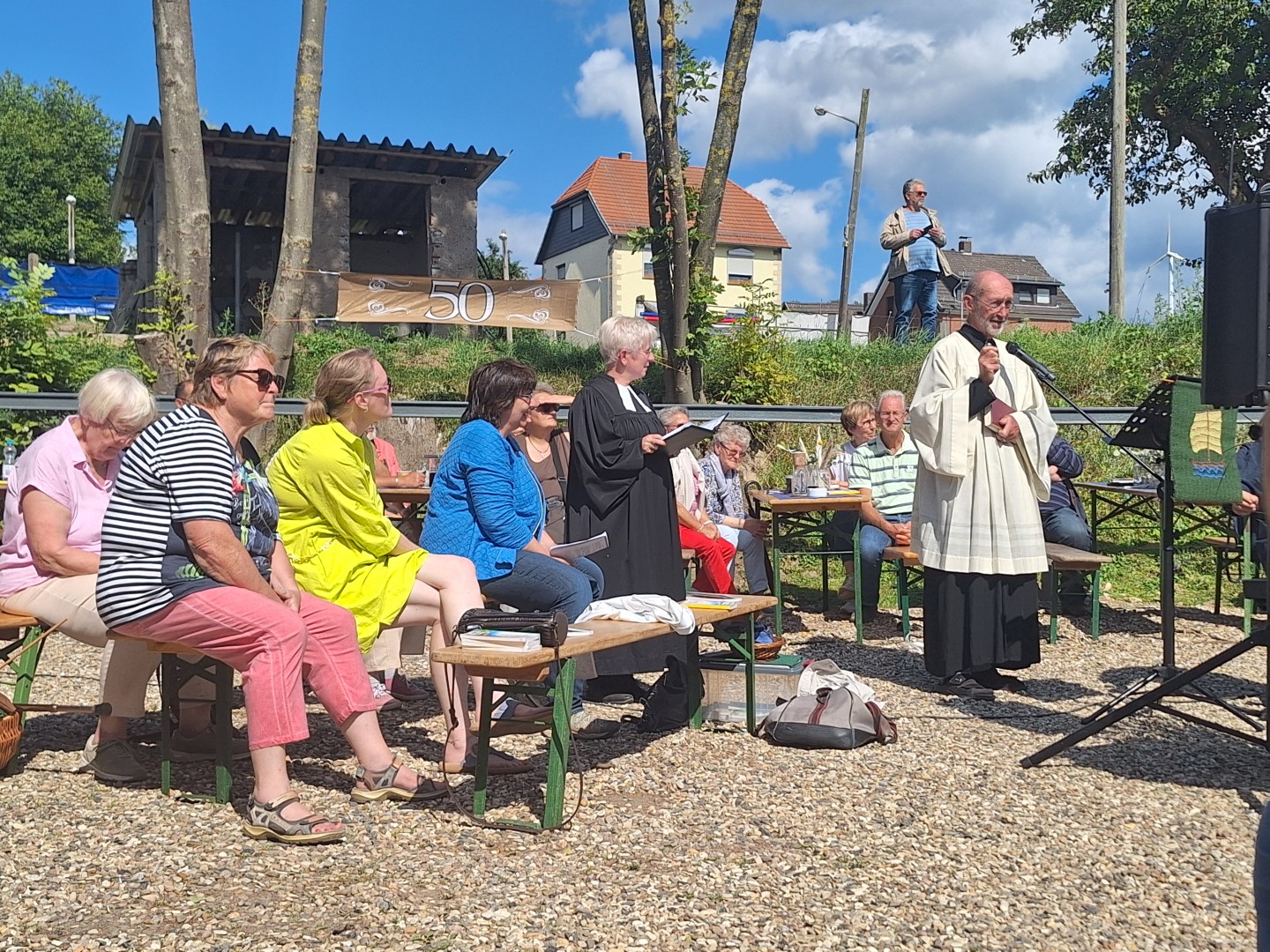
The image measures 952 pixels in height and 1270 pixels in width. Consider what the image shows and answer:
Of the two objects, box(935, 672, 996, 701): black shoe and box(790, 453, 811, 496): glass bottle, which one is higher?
box(790, 453, 811, 496): glass bottle

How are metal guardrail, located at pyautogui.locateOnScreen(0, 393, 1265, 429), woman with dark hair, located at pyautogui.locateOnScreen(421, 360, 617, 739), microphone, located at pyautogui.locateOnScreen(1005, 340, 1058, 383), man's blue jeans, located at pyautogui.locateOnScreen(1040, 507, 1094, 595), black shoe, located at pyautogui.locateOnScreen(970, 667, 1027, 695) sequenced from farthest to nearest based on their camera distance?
metal guardrail, located at pyautogui.locateOnScreen(0, 393, 1265, 429)
man's blue jeans, located at pyautogui.locateOnScreen(1040, 507, 1094, 595)
black shoe, located at pyautogui.locateOnScreen(970, 667, 1027, 695)
microphone, located at pyautogui.locateOnScreen(1005, 340, 1058, 383)
woman with dark hair, located at pyautogui.locateOnScreen(421, 360, 617, 739)

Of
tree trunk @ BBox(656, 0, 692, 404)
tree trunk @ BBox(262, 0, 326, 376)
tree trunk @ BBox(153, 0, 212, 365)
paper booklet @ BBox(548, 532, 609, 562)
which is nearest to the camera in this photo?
paper booklet @ BBox(548, 532, 609, 562)

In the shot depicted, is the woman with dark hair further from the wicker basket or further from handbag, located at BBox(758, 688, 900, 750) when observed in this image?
the wicker basket

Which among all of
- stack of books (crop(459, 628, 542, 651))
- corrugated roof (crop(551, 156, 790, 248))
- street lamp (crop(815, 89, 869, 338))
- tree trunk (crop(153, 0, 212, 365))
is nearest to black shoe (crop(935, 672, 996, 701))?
stack of books (crop(459, 628, 542, 651))

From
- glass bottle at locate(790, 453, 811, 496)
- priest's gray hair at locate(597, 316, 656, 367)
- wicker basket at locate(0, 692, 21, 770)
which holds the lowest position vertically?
wicker basket at locate(0, 692, 21, 770)

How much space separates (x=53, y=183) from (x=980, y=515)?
186 feet

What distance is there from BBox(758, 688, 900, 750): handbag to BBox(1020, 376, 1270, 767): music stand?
64 cm

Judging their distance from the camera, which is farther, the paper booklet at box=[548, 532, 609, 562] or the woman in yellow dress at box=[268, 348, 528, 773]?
the paper booklet at box=[548, 532, 609, 562]

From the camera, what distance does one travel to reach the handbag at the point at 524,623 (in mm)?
4191

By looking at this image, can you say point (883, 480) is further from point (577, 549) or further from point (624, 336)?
point (577, 549)

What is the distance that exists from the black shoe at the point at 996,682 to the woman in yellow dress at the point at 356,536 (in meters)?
2.87

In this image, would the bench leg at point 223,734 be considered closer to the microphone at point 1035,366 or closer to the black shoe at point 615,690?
the black shoe at point 615,690

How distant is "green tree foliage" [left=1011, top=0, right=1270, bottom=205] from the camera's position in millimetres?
27906

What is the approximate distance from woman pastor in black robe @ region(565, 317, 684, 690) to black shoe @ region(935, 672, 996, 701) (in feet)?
5.85
